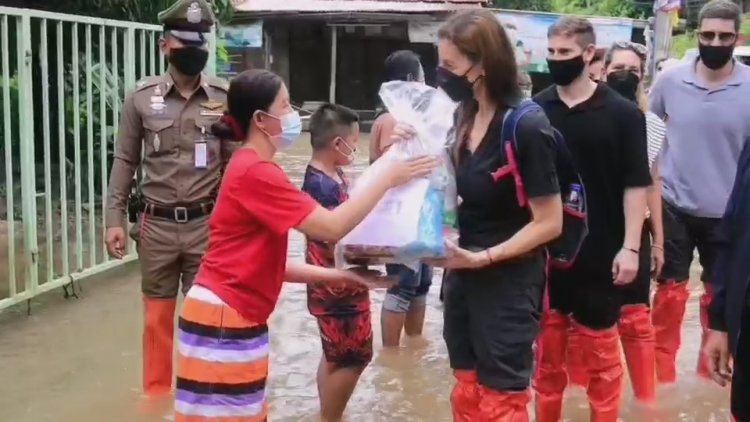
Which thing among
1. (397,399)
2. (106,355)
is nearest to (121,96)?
(106,355)

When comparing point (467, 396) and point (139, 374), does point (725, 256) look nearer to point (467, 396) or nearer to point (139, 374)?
point (467, 396)

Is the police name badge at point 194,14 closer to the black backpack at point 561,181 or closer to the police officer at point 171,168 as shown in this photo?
the police officer at point 171,168

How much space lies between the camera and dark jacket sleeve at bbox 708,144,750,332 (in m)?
2.67

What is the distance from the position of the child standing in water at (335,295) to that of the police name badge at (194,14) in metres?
0.85

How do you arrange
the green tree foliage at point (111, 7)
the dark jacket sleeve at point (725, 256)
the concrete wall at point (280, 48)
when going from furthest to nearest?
the concrete wall at point (280, 48), the green tree foliage at point (111, 7), the dark jacket sleeve at point (725, 256)

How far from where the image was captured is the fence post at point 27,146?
19.5 feet

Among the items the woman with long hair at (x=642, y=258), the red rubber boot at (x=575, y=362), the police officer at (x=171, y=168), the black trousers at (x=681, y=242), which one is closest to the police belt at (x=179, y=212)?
the police officer at (x=171, y=168)

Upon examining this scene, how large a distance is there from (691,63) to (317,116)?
2099 mm

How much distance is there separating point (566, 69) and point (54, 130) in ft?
18.0

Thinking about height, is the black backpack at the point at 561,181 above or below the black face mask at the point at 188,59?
below

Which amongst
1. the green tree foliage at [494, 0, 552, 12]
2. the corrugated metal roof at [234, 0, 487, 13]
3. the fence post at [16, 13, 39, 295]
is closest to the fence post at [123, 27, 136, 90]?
the fence post at [16, 13, 39, 295]

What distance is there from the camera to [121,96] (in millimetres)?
7555

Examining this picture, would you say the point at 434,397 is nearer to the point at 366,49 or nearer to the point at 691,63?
the point at 691,63

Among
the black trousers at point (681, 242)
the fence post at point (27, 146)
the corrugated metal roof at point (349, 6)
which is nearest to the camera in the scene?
the black trousers at point (681, 242)
